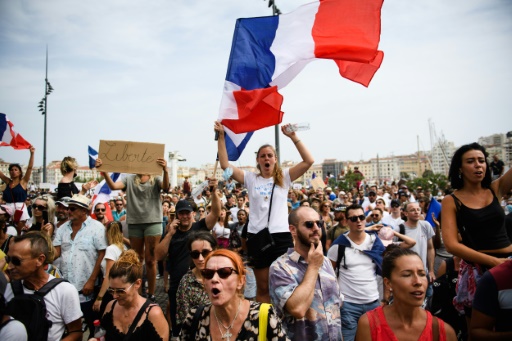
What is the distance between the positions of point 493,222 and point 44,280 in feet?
11.6

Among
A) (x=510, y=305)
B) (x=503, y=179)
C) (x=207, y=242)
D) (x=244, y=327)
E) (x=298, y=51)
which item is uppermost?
(x=298, y=51)

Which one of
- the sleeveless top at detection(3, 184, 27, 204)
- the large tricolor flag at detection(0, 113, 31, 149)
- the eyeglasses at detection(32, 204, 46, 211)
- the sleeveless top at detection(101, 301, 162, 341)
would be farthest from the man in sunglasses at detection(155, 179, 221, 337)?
the large tricolor flag at detection(0, 113, 31, 149)

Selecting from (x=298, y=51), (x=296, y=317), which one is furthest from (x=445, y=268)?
(x=298, y=51)

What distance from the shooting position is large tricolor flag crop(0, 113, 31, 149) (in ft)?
22.8

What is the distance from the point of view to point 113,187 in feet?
18.4

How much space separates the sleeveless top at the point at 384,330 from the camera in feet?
6.88

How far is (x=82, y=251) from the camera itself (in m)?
4.20

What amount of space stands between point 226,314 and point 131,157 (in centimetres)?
360

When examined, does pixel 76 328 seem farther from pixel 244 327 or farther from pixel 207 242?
pixel 244 327

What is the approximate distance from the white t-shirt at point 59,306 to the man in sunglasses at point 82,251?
4.08 feet

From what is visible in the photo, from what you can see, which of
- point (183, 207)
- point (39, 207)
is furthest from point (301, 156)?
point (39, 207)

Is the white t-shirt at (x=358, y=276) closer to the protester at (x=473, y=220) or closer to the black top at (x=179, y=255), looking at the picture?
the protester at (x=473, y=220)

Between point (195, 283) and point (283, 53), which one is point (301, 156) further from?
point (195, 283)

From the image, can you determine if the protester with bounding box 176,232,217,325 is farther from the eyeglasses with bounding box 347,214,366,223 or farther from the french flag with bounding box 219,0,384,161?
the eyeglasses with bounding box 347,214,366,223
